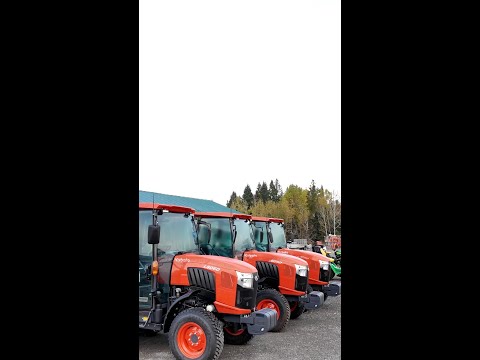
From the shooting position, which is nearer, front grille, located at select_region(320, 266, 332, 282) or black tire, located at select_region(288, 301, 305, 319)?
black tire, located at select_region(288, 301, 305, 319)

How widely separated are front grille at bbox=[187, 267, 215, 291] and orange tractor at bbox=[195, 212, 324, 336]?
1.13 m

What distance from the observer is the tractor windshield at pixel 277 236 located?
27.3 ft

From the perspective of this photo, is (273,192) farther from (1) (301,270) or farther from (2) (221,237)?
(2) (221,237)

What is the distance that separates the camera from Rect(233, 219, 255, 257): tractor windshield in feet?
22.7

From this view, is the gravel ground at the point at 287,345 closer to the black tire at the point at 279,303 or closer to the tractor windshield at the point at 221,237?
the black tire at the point at 279,303

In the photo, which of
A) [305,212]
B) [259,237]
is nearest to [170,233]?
[259,237]

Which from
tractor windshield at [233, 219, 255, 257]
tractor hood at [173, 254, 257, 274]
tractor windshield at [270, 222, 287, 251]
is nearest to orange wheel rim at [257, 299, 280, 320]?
tractor windshield at [233, 219, 255, 257]

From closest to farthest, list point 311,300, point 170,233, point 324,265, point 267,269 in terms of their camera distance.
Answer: point 170,233 → point 267,269 → point 311,300 → point 324,265

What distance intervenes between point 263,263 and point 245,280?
5.80 feet

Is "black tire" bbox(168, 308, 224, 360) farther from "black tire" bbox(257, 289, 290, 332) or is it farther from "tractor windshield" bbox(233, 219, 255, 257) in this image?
"tractor windshield" bbox(233, 219, 255, 257)

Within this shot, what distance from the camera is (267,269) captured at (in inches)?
276
